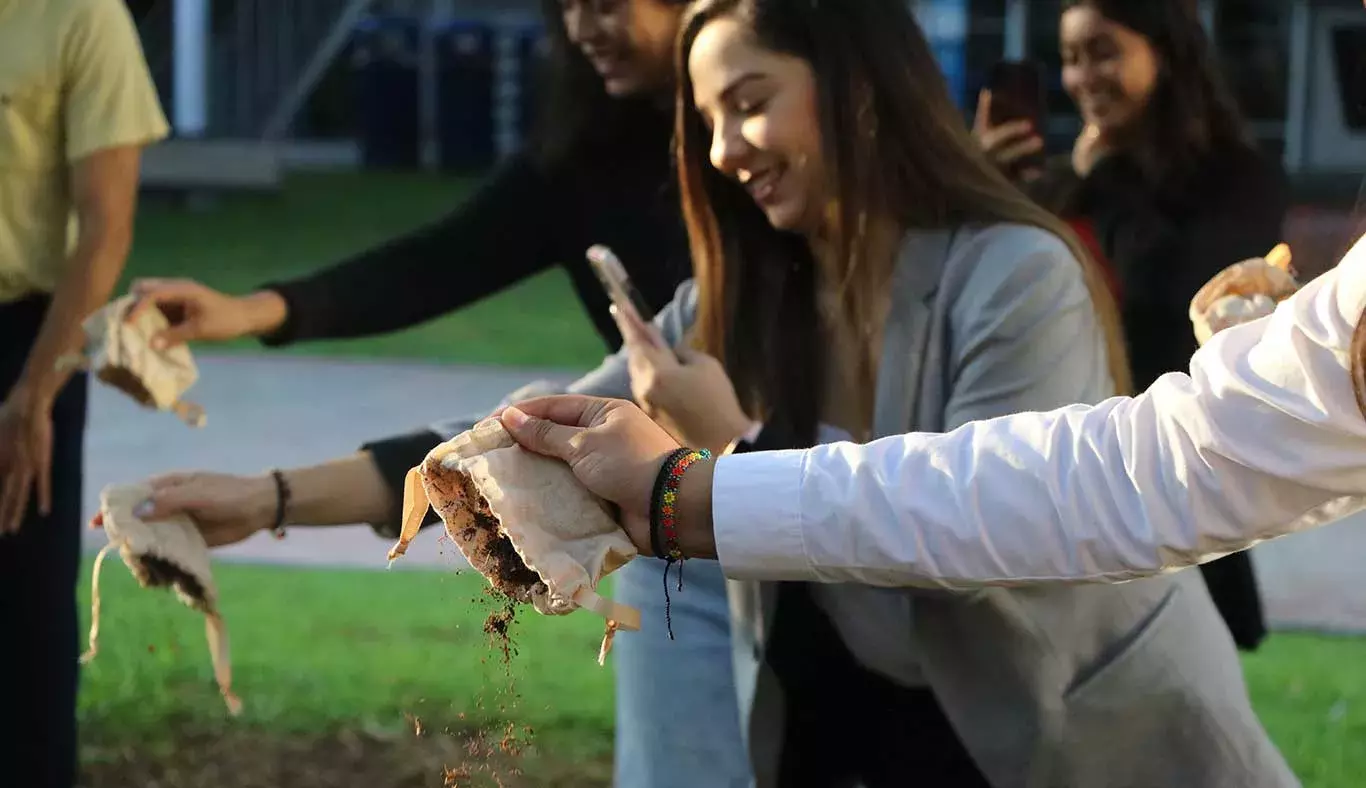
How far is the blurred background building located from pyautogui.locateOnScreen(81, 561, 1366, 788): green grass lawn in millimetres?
14734

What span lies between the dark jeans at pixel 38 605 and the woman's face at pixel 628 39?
1.31 m

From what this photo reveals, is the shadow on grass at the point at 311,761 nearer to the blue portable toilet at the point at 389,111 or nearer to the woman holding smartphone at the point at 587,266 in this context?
the woman holding smartphone at the point at 587,266

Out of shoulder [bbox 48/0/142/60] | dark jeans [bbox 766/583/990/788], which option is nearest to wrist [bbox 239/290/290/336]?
shoulder [bbox 48/0/142/60]

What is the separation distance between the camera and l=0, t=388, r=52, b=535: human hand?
3.78m

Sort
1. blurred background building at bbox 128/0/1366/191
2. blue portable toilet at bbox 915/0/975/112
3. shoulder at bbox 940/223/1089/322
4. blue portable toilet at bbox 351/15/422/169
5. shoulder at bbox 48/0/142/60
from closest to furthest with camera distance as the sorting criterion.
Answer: shoulder at bbox 940/223/1089/322
shoulder at bbox 48/0/142/60
blue portable toilet at bbox 915/0/975/112
blurred background building at bbox 128/0/1366/191
blue portable toilet at bbox 351/15/422/169

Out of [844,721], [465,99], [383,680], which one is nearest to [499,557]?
[844,721]

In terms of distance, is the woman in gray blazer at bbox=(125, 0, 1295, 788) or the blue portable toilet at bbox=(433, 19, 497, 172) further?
the blue portable toilet at bbox=(433, 19, 497, 172)

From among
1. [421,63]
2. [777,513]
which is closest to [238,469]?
[777,513]

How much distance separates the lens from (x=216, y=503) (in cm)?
283

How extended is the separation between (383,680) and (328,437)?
3.54m

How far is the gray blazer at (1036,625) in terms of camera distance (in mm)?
2518

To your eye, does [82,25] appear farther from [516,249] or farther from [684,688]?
[684,688]

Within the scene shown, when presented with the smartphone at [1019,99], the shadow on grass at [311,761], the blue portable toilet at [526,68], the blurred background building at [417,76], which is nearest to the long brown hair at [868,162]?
the smartphone at [1019,99]

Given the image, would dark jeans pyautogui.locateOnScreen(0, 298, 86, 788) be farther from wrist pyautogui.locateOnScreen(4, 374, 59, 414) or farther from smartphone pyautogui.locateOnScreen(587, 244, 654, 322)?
smartphone pyautogui.locateOnScreen(587, 244, 654, 322)
